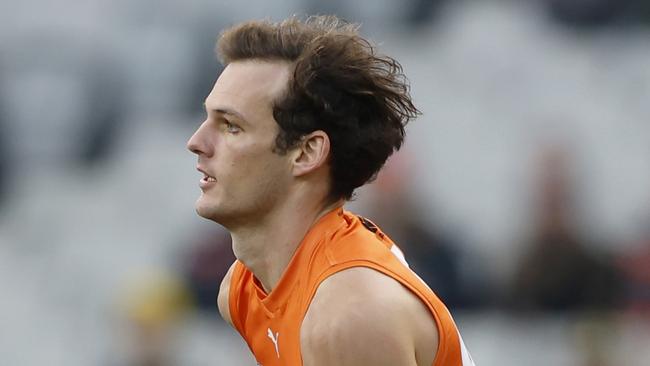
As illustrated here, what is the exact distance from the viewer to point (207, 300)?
782 cm

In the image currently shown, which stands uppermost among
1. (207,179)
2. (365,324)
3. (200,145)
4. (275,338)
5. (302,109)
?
(302,109)

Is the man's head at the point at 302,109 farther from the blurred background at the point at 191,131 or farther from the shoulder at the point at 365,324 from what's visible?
the blurred background at the point at 191,131

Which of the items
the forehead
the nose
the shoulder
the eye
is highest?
the forehead

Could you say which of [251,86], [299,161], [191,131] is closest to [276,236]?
[299,161]

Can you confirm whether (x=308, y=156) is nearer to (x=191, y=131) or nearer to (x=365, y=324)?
(x=365, y=324)

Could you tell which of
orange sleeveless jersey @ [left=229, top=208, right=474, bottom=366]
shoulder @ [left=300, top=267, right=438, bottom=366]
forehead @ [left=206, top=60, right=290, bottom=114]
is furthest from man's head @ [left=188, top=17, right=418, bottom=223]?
shoulder @ [left=300, top=267, right=438, bottom=366]

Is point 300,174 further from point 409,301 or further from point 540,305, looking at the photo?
point 540,305

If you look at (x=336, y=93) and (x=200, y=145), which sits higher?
(x=336, y=93)

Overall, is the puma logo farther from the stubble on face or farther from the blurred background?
the blurred background

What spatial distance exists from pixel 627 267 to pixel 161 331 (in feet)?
8.67

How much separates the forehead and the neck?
316mm

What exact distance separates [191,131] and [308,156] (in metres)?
4.66

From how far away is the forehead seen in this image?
4086 mm

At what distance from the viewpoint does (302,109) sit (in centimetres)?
409
